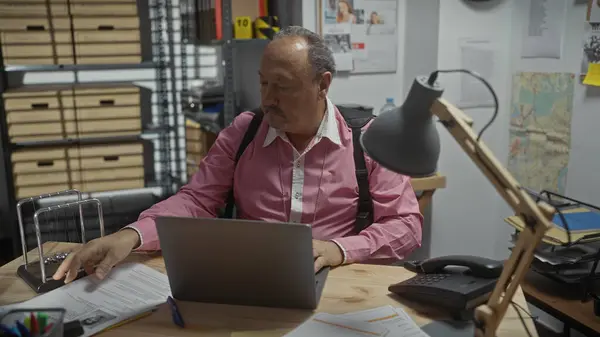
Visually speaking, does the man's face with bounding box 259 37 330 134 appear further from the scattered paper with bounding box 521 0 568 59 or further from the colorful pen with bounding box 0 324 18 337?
the scattered paper with bounding box 521 0 568 59

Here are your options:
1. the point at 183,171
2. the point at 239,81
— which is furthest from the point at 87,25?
the point at 183,171

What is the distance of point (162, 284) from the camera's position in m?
1.29

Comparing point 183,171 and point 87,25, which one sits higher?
point 87,25

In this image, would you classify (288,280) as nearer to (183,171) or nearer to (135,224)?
(135,224)

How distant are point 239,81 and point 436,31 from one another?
106 cm

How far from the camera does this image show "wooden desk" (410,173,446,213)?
247 cm

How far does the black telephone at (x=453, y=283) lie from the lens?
110 centimetres

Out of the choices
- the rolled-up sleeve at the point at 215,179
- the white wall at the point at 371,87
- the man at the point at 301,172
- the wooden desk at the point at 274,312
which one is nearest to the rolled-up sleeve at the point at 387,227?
the man at the point at 301,172

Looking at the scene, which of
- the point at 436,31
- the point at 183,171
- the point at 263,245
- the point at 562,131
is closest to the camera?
the point at 263,245

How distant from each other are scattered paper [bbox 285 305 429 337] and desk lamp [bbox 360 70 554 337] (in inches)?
7.8

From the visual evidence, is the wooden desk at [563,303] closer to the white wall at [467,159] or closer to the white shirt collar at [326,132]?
the white shirt collar at [326,132]

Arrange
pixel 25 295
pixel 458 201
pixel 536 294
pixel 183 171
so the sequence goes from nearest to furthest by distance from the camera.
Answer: pixel 25 295
pixel 536 294
pixel 458 201
pixel 183 171

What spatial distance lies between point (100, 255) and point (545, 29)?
2.08 meters

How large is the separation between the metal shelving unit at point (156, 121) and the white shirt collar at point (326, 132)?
5.69 feet
